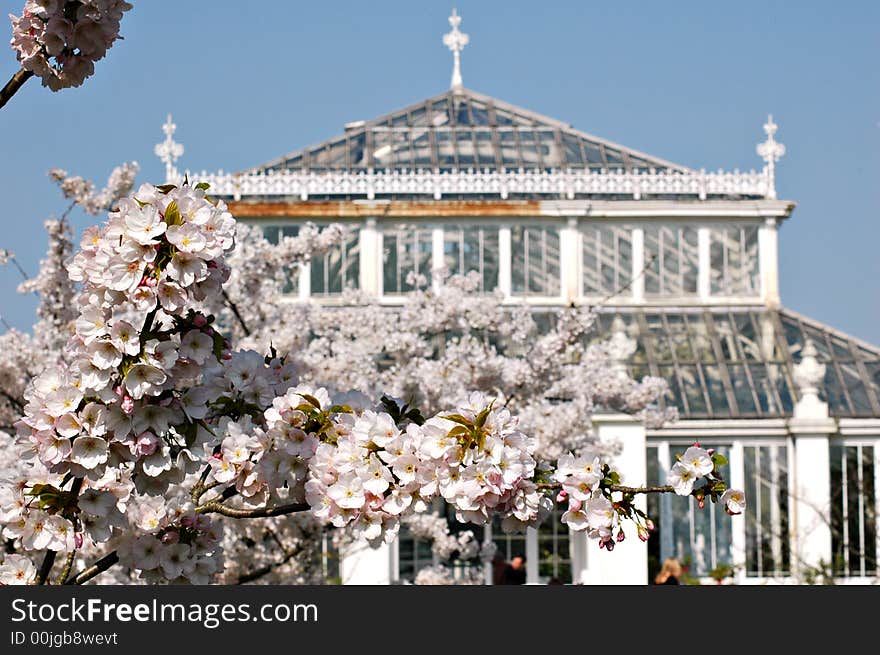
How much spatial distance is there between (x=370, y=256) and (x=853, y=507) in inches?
324

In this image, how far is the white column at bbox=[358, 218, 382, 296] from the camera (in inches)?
887

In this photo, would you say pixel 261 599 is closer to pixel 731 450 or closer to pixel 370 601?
pixel 370 601

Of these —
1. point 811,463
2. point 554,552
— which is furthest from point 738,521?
point 554,552

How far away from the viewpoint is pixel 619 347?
15945 mm

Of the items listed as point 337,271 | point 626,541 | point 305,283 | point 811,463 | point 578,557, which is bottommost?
point 578,557

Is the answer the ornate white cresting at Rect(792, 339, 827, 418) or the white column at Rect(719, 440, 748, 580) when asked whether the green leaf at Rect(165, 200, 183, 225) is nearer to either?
the white column at Rect(719, 440, 748, 580)

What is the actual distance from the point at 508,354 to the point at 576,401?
6.63 m

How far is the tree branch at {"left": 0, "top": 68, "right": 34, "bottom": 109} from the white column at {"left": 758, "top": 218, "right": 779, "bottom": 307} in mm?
19598

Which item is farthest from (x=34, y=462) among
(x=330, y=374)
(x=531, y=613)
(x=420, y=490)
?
(x=330, y=374)

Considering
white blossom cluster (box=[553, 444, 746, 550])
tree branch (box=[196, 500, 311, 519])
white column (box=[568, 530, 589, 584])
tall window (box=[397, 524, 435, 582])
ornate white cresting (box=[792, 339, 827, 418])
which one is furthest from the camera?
ornate white cresting (box=[792, 339, 827, 418])

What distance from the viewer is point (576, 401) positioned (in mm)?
13594

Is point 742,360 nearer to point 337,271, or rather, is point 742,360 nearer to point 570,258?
point 570,258

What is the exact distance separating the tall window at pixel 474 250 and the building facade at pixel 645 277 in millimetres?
23

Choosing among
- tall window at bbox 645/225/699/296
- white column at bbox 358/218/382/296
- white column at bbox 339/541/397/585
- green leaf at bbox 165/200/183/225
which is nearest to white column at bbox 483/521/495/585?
white column at bbox 339/541/397/585
